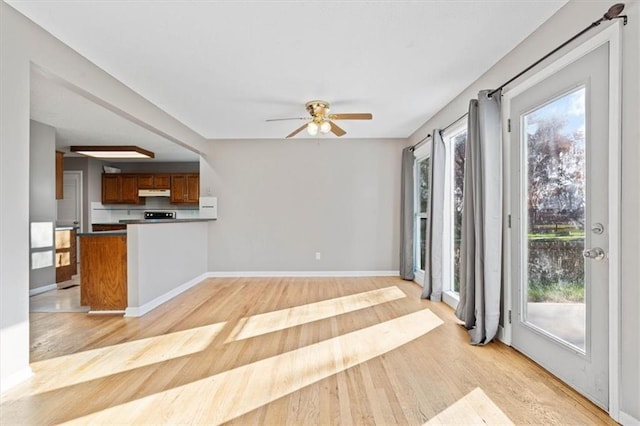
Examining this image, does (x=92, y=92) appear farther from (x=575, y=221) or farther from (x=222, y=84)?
(x=575, y=221)

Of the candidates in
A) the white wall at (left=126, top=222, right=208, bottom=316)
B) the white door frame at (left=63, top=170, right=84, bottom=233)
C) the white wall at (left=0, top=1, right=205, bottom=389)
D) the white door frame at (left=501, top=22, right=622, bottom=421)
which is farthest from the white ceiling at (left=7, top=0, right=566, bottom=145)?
the white door frame at (left=63, top=170, right=84, bottom=233)

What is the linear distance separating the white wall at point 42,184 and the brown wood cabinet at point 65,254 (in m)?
0.36

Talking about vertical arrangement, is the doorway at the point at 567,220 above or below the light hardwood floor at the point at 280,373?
above

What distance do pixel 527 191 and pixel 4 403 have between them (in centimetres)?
382

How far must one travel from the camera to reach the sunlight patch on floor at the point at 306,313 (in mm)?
3293

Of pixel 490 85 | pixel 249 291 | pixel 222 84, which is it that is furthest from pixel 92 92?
pixel 490 85

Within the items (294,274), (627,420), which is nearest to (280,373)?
(627,420)

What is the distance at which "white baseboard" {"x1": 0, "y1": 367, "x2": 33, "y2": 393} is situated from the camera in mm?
2154

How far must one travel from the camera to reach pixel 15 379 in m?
2.22

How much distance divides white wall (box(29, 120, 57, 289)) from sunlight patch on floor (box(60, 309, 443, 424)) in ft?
13.2

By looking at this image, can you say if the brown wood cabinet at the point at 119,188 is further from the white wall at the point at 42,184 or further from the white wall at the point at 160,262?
the white wall at the point at 160,262

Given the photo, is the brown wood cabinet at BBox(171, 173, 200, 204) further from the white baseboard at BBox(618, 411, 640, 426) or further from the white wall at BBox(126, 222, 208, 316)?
the white baseboard at BBox(618, 411, 640, 426)

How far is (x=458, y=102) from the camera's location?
12.6 feet

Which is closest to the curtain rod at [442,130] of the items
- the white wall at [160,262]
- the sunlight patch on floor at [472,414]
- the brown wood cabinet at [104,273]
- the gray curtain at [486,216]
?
the gray curtain at [486,216]
